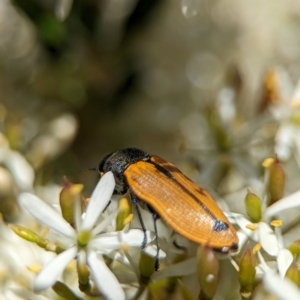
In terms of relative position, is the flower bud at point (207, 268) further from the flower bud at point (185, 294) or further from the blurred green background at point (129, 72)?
the blurred green background at point (129, 72)

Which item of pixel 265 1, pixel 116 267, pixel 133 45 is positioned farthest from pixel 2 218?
pixel 265 1

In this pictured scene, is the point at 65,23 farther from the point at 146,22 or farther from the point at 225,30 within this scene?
the point at 225,30

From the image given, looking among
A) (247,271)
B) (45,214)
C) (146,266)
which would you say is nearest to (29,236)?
(45,214)

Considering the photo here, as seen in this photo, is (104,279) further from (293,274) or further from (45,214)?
(293,274)

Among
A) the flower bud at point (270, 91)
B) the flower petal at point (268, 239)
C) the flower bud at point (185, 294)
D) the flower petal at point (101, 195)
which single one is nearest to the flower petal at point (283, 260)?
the flower petal at point (268, 239)

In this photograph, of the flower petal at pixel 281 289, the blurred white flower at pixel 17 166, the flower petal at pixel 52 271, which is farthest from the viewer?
the blurred white flower at pixel 17 166
